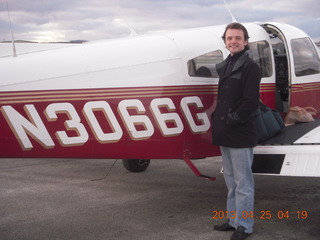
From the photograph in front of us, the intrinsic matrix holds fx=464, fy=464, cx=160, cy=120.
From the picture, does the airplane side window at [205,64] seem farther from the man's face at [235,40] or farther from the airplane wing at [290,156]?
the airplane wing at [290,156]

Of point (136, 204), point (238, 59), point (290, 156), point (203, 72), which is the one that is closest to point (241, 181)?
point (290, 156)

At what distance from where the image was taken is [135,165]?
777 centimetres

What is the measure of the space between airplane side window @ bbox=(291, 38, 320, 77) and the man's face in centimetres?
204

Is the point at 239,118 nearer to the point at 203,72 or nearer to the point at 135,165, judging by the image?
the point at 203,72

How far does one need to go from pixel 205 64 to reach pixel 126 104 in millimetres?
1081

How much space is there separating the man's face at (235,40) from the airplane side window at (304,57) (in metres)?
2.04

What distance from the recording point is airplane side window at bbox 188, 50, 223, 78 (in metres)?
4.94

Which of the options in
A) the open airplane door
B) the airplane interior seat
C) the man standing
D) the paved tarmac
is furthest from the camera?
the airplane interior seat

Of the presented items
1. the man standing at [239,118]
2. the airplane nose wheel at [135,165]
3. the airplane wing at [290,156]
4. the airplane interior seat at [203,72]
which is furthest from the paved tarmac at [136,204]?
the airplane interior seat at [203,72]

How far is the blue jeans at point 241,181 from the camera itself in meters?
4.36

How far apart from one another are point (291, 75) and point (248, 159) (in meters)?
2.15

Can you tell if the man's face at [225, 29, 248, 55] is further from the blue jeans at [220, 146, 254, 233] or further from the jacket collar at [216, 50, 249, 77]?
the blue jeans at [220, 146, 254, 233]

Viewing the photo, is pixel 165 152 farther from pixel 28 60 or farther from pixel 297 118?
pixel 297 118

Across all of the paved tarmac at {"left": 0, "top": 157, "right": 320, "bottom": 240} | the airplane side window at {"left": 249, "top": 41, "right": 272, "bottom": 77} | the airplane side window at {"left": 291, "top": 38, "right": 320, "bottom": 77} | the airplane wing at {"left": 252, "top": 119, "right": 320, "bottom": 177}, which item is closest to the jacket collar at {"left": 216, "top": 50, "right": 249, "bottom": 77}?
the airplane wing at {"left": 252, "top": 119, "right": 320, "bottom": 177}
